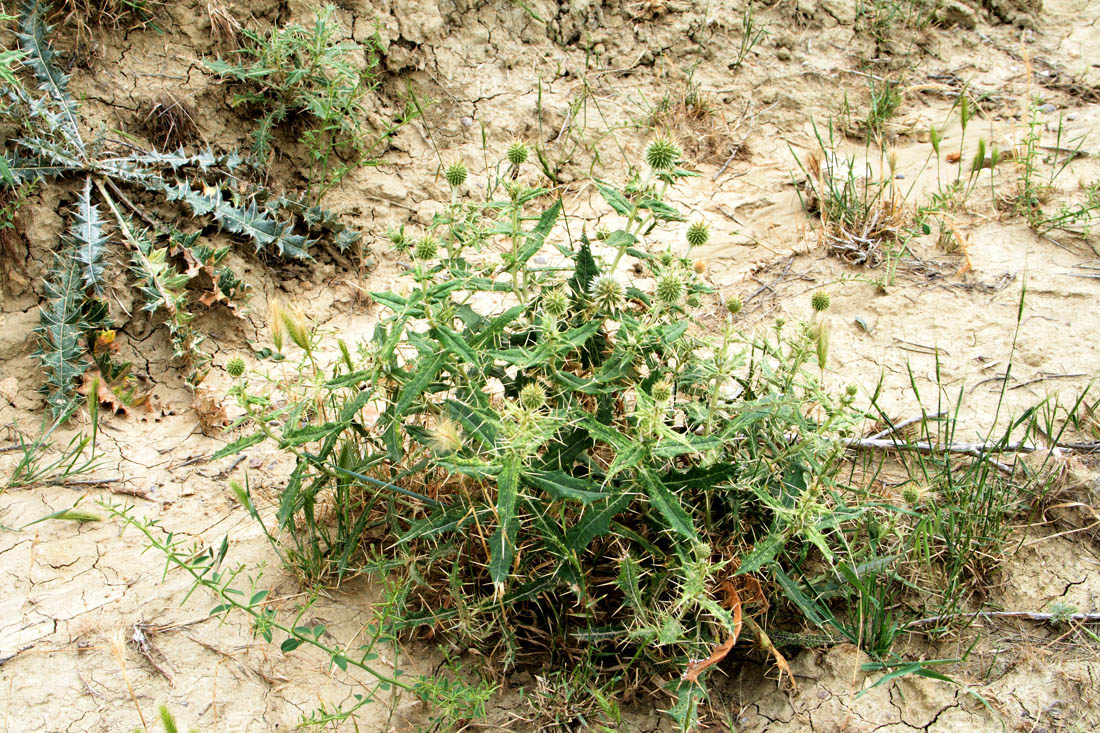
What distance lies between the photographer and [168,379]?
321 cm

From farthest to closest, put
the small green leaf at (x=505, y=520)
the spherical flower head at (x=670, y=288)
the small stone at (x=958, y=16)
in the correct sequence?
1. the small stone at (x=958, y=16)
2. the spherical flower head at (x=670, y=288)
3. the small green leaf at (x=505, y=520)

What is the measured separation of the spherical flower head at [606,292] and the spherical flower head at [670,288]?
12 cm

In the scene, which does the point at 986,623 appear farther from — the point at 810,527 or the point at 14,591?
the point at 14,591

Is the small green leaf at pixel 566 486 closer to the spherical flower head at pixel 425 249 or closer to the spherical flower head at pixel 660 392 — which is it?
the spherical flower head at pixel 660 392

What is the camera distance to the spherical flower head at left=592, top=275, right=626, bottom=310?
7.22ft

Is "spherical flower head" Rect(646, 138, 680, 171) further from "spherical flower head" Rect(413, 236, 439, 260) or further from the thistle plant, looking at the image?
"spherical flower head" Rect(413, 236, 439, 260)

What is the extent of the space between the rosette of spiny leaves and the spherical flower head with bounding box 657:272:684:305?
6.03 ft

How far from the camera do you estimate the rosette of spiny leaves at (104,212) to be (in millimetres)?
3057

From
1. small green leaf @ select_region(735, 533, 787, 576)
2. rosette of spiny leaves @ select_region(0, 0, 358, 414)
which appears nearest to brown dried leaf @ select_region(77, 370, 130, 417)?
rosette of spiny leaves @ select_region(0, 0, 358, 414)

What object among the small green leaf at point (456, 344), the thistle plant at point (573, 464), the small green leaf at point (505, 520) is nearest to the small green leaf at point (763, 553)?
the thistle plant at point (573, 464)

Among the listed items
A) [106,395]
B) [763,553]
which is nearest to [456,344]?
[763,553]

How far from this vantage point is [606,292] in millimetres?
2209

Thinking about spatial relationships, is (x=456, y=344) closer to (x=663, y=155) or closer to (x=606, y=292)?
(x=606, y=292)

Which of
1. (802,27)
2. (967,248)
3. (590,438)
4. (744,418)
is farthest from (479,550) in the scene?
(802,27)
